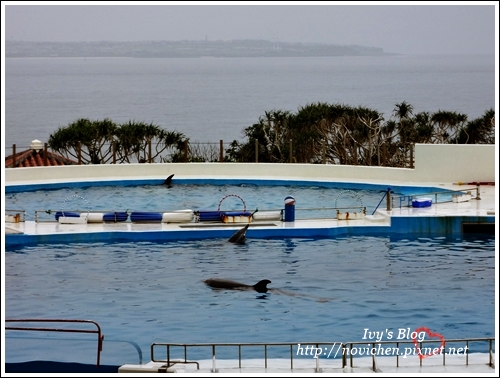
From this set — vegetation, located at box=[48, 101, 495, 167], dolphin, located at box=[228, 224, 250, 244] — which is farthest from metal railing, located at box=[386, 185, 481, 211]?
vegetation, located at box=[48, 101, 495, 167]

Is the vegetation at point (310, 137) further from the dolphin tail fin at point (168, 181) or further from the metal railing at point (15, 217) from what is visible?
the metal railing at point (15, 217)

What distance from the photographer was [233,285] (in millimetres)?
13070

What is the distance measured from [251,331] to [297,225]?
615 centimetres

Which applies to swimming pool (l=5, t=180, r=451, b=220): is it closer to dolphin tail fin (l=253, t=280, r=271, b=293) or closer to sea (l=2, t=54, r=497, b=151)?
dolphin tail fin (l=253, t=280, r=271, b=293)

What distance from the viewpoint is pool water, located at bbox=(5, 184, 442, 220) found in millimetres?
20203

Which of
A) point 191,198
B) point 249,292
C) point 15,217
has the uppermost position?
point 191,198

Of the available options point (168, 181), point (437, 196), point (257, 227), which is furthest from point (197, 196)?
point (437, 196)

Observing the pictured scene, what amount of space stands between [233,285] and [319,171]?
10.6 meters

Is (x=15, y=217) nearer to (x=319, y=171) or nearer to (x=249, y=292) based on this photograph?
(x=249, y=292)

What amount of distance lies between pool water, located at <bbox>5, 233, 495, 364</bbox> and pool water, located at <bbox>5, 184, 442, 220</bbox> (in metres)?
3.21

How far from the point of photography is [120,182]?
2311cm

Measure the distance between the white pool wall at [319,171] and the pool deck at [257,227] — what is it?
141 inches

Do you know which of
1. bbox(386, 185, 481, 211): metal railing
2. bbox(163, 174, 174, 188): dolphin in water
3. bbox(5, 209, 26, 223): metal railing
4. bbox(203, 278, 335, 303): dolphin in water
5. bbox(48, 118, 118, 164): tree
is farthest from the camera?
bbox(48, 118, 118, 164): tree

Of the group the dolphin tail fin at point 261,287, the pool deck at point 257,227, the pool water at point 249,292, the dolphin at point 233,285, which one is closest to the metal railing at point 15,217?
the pool deck at point 257,227
